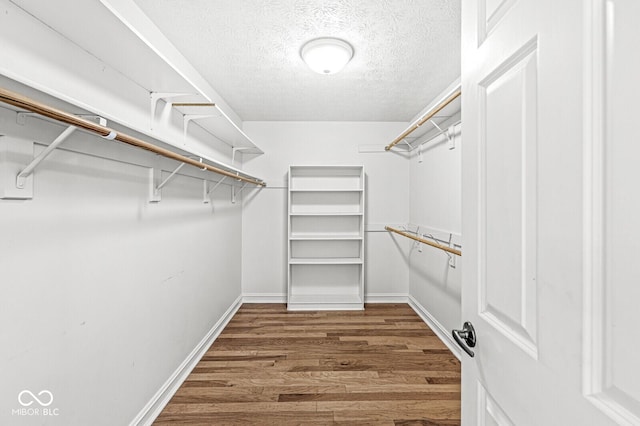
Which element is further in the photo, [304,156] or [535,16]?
[304,156]

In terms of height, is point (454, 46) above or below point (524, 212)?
above

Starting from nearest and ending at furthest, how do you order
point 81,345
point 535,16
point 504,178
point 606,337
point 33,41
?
point 606,337 → point 535,16 → point 504,178 → point 33,41 → point 81,345

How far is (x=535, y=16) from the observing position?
1.94ft

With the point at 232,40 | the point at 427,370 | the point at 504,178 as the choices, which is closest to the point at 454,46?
the point at 232,40

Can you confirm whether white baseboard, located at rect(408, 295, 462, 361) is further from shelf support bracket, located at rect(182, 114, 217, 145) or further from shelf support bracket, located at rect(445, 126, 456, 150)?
shelf support bracket, located at rect(182, 114, 217, 145)

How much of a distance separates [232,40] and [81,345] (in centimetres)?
177

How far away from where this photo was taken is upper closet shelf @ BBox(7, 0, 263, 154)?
1061 millimetres

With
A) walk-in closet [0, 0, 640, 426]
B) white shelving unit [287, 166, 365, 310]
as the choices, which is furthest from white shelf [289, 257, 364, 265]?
white shelving unit [287, 166, 365, 310]

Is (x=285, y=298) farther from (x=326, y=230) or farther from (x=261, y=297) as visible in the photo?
(x=326, y=230)

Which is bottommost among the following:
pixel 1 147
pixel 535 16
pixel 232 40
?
pixel 1 147

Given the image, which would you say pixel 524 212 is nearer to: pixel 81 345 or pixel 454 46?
pixel 81 345

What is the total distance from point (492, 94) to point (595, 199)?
1.27ft

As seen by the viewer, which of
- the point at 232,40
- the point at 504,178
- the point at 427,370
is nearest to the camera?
the point at 504,178

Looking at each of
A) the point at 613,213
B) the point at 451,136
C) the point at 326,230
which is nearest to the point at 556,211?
the point at 613,213
